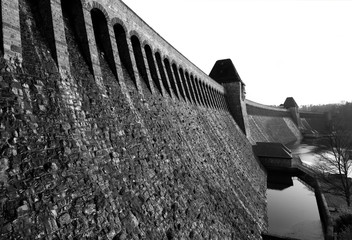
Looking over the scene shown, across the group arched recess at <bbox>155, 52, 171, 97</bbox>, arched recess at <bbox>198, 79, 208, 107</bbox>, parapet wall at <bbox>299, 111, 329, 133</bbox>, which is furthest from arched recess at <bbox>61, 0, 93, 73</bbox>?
parapet wall at <bbox>299, 111, 329, 133</bbox>

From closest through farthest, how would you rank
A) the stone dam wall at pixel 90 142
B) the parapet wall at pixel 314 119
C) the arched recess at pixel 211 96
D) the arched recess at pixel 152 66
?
the stone dam wall at pixel 90 142
the arched recess at pixel 152 66
the arched recess at pixel 211 96
the parapet wall at pixel 314 119

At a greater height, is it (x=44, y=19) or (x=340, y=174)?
(x=44, y=19)

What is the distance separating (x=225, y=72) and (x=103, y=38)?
26.2 meters

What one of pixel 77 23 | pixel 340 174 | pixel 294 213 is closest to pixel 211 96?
pixel 294 213

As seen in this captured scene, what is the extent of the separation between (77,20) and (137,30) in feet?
11.8

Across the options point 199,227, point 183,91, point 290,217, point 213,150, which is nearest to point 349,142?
point 290,217

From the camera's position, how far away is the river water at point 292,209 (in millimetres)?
14602

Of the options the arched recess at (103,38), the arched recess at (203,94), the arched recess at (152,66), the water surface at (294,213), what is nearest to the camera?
the arched recess at (103,38)

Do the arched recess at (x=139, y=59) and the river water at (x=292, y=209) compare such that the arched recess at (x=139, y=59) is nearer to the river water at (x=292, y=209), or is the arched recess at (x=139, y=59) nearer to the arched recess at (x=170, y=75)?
the arched recess at (x=170, y=75)

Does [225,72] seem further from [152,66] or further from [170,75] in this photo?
[152,66]

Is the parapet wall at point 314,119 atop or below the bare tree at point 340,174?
below

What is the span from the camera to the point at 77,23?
7062 mm

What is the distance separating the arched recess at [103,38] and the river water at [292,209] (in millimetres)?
12768

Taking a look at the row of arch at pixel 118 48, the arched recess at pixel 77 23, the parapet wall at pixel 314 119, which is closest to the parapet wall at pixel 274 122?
the parapet wall at pixel 314 119
